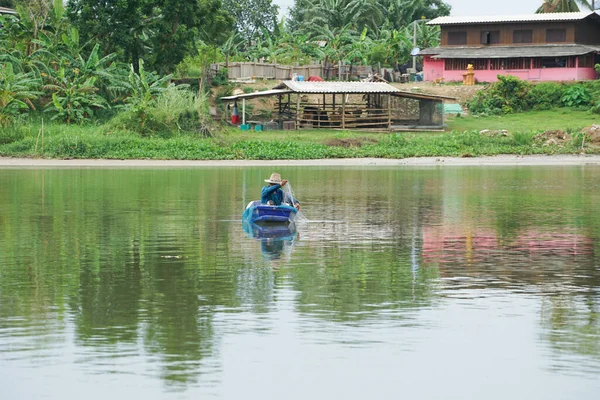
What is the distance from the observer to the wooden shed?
180 ft

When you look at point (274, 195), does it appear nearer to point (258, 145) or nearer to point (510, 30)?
point (258, 145)

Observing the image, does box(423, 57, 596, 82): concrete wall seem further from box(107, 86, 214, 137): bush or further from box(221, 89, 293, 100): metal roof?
box(107, 86, 214, 137): bush

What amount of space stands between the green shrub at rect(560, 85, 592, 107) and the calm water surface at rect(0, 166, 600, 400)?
34.3 m

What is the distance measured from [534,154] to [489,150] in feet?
6.82

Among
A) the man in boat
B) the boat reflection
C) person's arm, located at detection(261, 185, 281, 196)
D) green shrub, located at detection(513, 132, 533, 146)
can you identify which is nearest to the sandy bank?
green shrub, located at detection(513, 132, 533, 146)

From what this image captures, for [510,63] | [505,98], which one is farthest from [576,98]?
[510,63]

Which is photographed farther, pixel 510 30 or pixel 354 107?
pixel 510 30

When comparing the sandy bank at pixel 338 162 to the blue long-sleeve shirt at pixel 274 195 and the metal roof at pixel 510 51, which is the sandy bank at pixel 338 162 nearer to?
the metal roof at pixel 510 51

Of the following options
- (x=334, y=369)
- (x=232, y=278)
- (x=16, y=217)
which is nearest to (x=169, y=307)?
(x=232, y=278)

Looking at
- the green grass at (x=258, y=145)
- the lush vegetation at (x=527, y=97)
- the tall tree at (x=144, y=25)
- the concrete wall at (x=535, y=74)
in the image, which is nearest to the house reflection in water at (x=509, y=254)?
the green grass at (x=258, y=145)

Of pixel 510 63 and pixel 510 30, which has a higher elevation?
pixel 510 30

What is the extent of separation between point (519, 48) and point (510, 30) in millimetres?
1611

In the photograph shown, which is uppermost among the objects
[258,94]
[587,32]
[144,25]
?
[587,32]

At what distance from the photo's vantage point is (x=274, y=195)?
78.1 ft
